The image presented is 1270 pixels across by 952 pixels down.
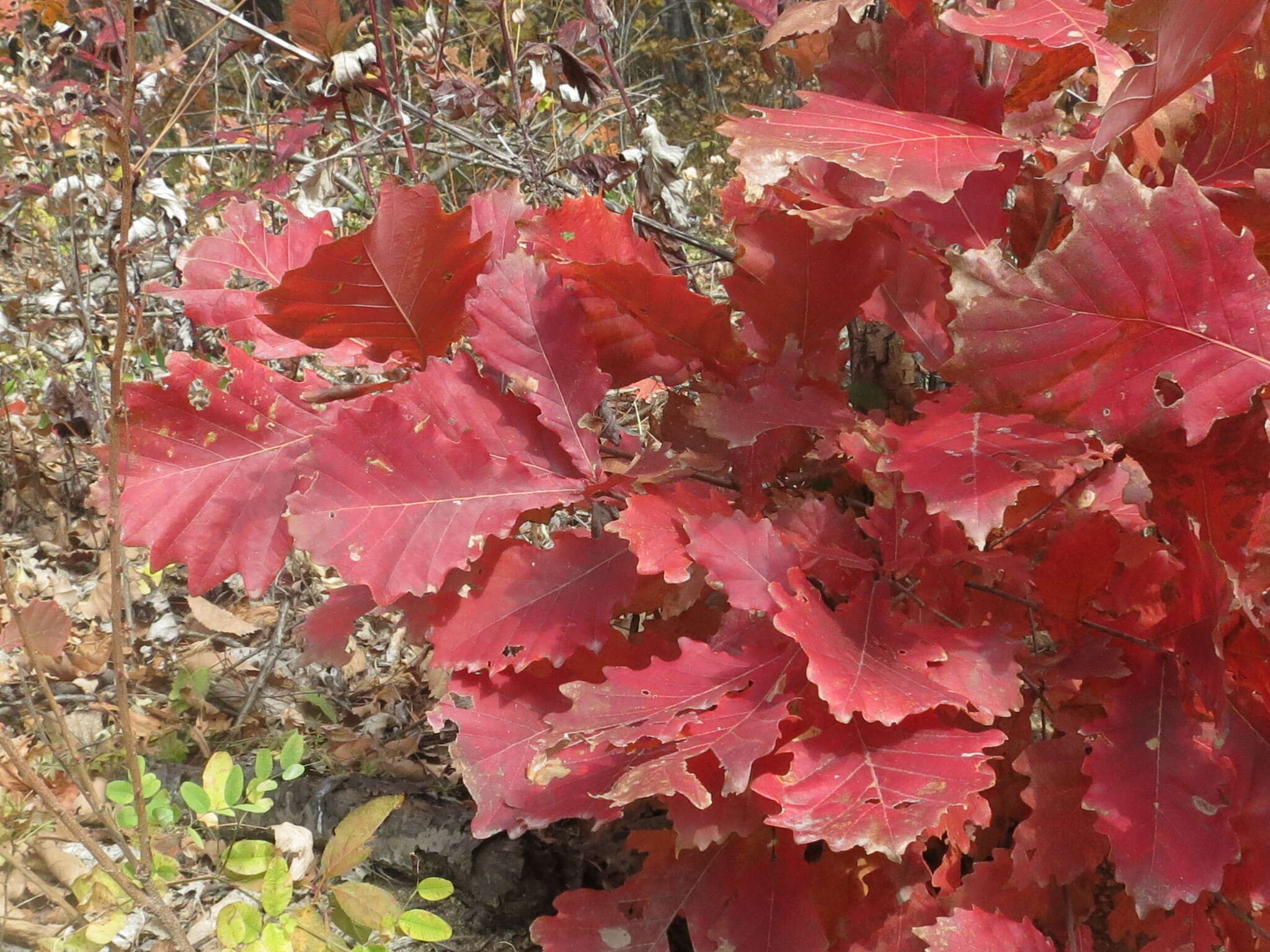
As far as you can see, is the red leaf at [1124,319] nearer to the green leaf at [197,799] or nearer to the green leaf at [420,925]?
the green leaf at [420,925]

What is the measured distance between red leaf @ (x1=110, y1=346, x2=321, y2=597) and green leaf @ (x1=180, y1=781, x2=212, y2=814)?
0.23 meters

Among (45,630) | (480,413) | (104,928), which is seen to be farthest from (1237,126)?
(45,630)

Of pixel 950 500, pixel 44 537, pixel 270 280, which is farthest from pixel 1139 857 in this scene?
pixel 44 537

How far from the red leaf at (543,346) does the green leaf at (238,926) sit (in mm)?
475

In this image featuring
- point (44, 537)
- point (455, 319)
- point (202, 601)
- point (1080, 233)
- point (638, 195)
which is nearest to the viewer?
point (1080, 233)

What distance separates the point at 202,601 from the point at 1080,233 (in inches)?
65.4

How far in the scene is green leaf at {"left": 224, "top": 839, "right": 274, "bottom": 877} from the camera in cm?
94

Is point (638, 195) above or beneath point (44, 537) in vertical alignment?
above

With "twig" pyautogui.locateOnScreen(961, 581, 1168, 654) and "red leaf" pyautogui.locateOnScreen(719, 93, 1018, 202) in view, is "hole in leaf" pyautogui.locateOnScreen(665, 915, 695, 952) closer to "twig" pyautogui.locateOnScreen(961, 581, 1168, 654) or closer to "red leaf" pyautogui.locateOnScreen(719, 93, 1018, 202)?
"twig" pyautogui.locateOnScreen(961, 581, 1168, 654)

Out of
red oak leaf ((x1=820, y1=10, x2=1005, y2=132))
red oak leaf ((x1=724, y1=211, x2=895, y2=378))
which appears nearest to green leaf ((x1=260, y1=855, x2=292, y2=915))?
red oak leaf ((x1=724, y1=211, x2=895, y2=378))

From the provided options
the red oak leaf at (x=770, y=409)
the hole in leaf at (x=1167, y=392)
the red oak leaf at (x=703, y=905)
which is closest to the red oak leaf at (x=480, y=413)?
the red oak leaf at (x=770, y=409)

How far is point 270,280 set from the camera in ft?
3.14

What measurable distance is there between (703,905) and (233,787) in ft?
1.51

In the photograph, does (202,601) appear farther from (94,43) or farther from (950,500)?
(950,500)
